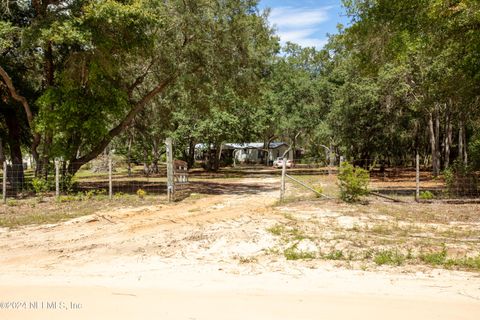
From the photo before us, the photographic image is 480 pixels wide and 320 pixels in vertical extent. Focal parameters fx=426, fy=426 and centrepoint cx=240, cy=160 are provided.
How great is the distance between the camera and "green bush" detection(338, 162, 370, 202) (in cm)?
1235

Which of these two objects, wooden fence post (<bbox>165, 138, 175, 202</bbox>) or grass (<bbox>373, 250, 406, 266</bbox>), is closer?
grass (<bbox>373, 250, 406, 266</bbox>)

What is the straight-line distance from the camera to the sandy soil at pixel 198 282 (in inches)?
195

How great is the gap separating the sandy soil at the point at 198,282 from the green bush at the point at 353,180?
4089 mm

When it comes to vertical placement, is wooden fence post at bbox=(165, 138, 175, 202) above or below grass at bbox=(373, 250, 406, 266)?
above

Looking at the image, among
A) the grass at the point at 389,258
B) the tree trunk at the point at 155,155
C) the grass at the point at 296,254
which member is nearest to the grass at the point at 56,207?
the grass at the point at 296,254

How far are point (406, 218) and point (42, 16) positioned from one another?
14.2 metres

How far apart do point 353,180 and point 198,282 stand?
745 centimetres

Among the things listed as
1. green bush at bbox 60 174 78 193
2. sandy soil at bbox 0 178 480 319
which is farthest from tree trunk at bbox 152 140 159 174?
sandy soil at bbox 0 178 480 319

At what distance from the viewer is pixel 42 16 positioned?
51.3ft

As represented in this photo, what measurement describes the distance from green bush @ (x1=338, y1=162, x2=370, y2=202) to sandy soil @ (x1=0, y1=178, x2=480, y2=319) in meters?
4.09

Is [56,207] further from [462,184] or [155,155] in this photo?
[155,155]

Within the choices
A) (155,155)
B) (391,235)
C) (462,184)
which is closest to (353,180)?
(391,235)

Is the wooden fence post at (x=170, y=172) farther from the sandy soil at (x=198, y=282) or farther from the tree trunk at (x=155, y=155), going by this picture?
the tree trunk at (x=155, y=155)

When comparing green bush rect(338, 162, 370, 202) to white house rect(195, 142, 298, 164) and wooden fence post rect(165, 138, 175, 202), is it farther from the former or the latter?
white house rect(195, 142, 298, 164)
